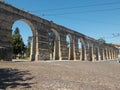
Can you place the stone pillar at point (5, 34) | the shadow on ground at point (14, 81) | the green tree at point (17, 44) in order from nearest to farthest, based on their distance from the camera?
1. the shadow on ground at point (14, 81)
2. the stone pillar at point (5, 34)
3. the green tree at point (17, 44)

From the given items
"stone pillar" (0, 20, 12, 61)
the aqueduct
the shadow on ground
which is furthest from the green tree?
the shadow on ground

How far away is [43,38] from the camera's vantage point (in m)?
29.6

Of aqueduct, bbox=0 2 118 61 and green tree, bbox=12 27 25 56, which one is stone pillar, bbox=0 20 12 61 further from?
green tree, bbox=12 27 25 56

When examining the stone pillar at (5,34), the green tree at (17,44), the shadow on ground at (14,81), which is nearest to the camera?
the shadow on ground at (14,81)

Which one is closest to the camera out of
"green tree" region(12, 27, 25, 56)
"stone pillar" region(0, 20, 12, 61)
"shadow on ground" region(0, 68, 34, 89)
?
"shadow on ground" region(0, 68, 34, 89)

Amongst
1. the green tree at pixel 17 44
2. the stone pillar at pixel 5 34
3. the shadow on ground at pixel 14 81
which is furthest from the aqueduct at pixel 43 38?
the green tree at pixel 17 44

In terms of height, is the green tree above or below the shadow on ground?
above

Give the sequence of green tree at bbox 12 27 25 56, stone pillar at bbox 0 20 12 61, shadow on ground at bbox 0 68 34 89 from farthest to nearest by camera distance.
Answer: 1. green tree at bbox 12 27 25 56
2. stone pillar at bbox 0 20 12 61
3. shadow on ground at bbox 0 68 34 89

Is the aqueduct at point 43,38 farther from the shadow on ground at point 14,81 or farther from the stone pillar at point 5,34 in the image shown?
the shadow on ground at point 14,81

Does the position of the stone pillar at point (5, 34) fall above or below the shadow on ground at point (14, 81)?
above

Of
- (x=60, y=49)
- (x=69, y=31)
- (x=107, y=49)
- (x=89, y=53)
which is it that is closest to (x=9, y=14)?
(x=60, y=49)

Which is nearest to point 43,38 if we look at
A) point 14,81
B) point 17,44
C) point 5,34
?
point 5,34

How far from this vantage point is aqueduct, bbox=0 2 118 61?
73.0 feet

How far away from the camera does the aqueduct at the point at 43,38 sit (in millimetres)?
22266
